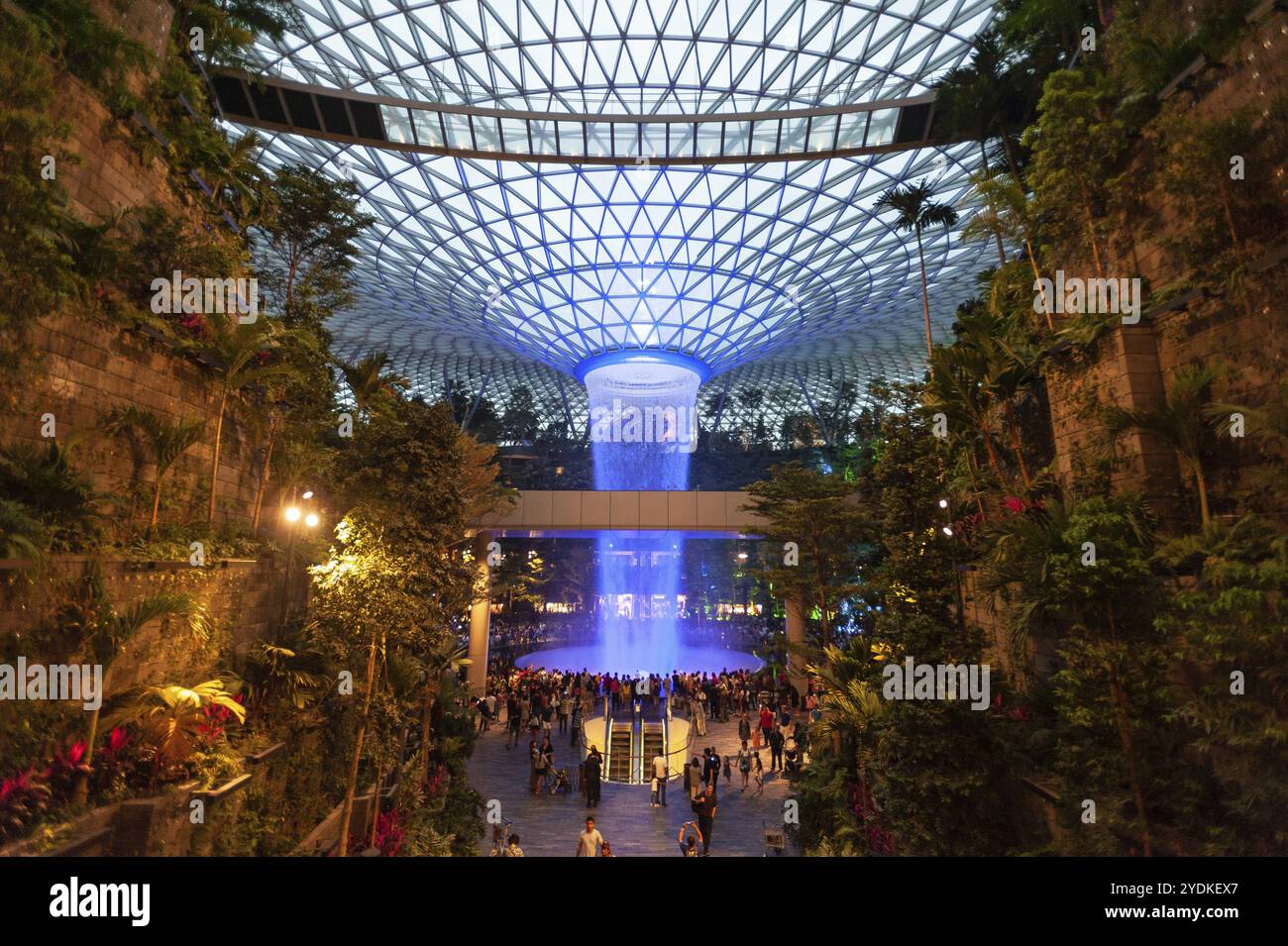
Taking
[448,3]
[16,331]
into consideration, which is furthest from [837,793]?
[448,3]

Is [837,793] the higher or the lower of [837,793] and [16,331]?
the lower

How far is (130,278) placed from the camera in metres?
10.9

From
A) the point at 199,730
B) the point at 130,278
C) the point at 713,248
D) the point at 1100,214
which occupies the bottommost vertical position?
the point at 199,730

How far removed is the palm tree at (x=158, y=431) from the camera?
10.6 meters

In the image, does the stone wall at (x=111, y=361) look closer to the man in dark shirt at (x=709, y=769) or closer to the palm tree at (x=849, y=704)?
the man in dark shirt at (x=709, y=769)

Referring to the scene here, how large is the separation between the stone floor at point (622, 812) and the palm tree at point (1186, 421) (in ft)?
32.3

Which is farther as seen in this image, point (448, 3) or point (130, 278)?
point (448, 3)

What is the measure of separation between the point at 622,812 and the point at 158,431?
12.5 metres

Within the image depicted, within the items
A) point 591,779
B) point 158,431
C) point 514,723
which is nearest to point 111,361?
point 158,431

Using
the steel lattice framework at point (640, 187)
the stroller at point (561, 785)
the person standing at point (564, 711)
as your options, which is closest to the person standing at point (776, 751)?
the stroller at point (561, 785)

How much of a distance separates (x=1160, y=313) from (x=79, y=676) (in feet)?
54.2

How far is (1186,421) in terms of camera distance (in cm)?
873
